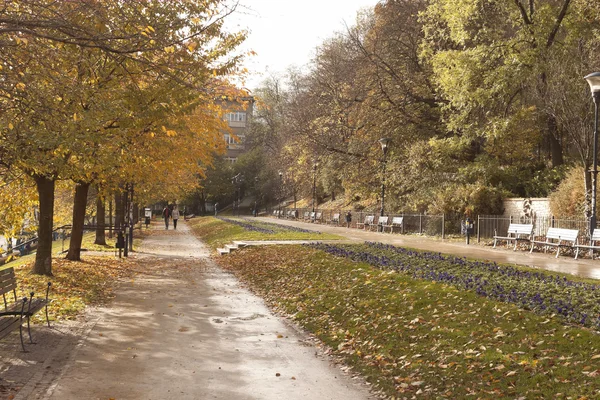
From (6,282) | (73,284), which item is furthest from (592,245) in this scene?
(6,282)

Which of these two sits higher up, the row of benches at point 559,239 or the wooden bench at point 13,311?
the row of benches at point 559,239

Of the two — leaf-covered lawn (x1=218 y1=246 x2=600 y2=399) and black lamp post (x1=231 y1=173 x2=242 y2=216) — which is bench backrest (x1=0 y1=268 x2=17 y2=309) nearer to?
leaf-covered lawn (x1=218 y1=246 x2=600 y2=399)

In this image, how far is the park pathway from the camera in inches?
251

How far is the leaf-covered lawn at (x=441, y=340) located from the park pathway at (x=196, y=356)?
556 mm

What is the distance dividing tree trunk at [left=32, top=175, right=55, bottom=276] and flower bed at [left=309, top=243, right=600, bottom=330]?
7763 millimetres

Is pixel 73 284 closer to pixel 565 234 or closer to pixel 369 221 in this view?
pixel 565 234

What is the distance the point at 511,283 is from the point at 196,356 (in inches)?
211

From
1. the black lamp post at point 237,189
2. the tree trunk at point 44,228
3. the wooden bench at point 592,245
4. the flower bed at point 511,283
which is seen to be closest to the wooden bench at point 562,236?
the wooden bench at point 592,245

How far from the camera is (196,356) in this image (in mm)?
7852

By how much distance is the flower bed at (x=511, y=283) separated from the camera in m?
7.58

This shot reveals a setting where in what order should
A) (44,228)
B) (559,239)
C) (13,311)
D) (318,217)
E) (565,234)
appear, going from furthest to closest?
(318,217) → (559,239) → (565,234) → (44,228) → (13,311)

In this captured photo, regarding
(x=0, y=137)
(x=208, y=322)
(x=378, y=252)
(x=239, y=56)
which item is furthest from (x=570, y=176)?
(x=0, y=137)

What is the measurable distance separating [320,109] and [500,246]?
20579mm

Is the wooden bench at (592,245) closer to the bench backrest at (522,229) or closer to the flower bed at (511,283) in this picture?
the bench backrest at (522,229)
